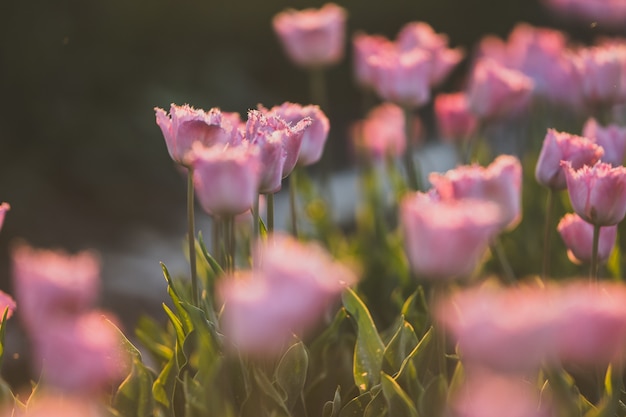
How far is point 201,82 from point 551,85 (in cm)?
195

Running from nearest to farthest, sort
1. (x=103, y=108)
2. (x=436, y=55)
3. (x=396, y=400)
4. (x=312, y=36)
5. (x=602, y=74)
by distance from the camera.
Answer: (x=396, y=400)
(x=602, y=74)
(x=436, y=55)
(x=312, y=36)
(x=103, y=108)

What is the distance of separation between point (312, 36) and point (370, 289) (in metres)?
0.60

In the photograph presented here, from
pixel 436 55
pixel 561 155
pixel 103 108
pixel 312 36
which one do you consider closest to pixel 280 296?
pixel 561 155

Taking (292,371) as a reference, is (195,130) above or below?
above

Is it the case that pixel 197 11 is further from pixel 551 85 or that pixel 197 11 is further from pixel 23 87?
pixel 551 85

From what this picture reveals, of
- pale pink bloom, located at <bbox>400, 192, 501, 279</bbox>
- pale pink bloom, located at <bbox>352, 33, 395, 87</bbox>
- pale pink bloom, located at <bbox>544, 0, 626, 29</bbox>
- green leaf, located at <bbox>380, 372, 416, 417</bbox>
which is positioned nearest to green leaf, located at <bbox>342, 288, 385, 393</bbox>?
green leaf, located at <bbox>380, 372, 416, 417</bbox>

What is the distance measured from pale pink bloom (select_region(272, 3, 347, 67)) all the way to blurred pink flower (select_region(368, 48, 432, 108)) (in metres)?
0.31

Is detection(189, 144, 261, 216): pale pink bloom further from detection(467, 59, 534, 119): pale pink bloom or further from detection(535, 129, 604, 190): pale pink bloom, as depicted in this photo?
detection(467, 59, 534, 119): pale pink bloom

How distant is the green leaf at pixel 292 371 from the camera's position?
3.37ft

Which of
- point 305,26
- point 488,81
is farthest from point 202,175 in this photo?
point 305,26

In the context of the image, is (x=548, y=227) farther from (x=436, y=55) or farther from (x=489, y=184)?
(x=436, y=55)

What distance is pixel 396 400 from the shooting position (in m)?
0.95

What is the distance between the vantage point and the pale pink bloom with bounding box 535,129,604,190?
1.14 metres

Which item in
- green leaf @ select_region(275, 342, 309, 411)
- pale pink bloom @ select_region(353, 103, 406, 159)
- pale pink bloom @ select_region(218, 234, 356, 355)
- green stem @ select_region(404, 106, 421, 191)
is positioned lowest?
pale pink bloom @ select_region(353, 103, 406, 159)
